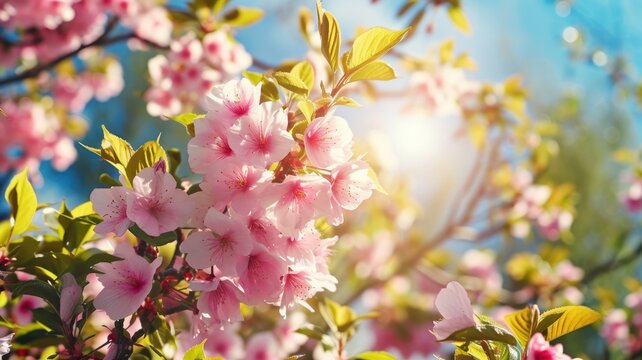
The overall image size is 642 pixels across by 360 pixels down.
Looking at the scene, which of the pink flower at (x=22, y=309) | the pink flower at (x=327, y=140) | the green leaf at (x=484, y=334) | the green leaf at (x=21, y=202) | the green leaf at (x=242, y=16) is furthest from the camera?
the green leaf at (x=242, y=16)

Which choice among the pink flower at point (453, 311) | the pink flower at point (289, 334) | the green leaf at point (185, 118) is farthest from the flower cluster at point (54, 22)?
the pink flower at point (453, 311)

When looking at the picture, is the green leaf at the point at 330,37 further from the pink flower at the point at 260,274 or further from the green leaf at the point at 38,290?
the green leaf at the point at 38,290

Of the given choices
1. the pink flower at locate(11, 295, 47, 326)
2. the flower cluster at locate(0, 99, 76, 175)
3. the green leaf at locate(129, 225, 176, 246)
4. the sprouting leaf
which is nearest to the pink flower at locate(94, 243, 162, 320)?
the green leaf at locate(129, 225, 176, 246)

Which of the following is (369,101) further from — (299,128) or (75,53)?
(299,128)

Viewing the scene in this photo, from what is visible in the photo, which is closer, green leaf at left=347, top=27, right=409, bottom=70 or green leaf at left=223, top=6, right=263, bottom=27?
green leaf at left=347, top=27, right=409, bottom=70

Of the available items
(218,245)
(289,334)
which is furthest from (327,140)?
(289,334)

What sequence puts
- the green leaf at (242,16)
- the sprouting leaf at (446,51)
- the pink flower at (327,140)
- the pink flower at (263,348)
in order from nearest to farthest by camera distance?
the pink flower at (327,140), the green leaf at (242,16), the pink flower at (263,348), the sprouting leaf at (446,51)

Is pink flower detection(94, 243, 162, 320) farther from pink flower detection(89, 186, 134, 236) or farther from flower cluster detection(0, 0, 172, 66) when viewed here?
flower cluster detection(0, 0, 172, 66)
